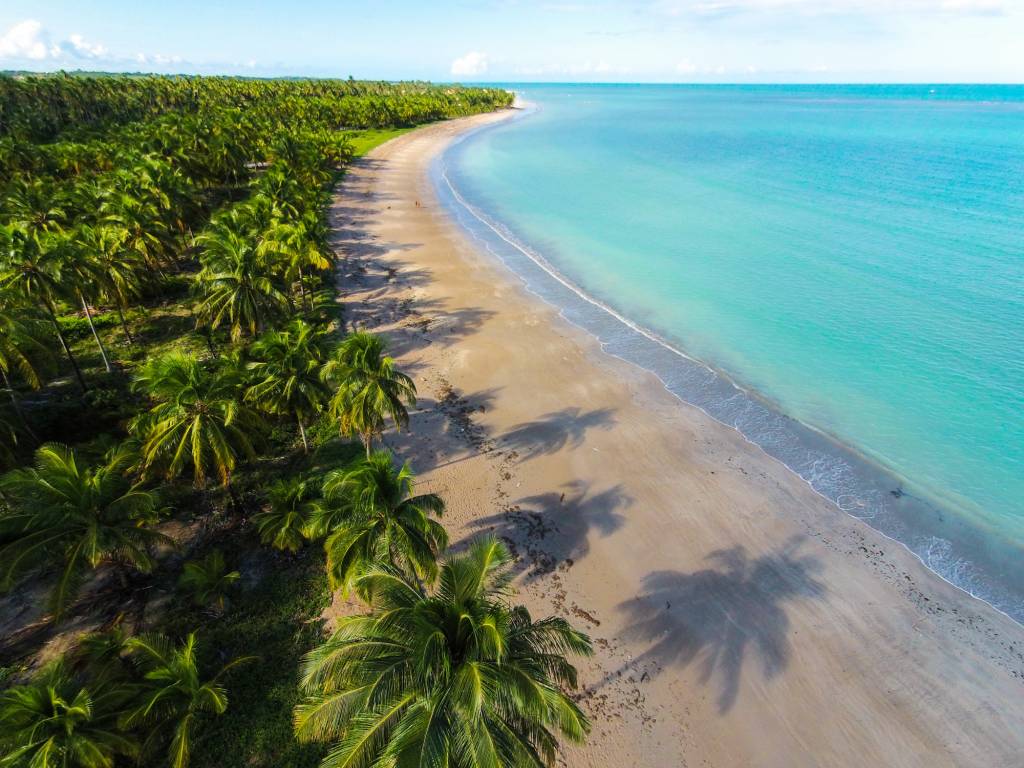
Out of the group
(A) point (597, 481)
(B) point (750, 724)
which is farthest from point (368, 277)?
(B) point (750, 724)

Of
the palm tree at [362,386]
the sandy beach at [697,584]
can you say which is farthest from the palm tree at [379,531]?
the sandy beach at [697,584]

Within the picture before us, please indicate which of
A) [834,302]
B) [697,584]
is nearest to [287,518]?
[697,584]

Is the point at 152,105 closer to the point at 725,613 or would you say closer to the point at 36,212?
the point at 36,212

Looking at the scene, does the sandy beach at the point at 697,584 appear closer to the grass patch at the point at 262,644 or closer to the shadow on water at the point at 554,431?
the shadow on water at the point at 554,431

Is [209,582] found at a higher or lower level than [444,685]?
lower

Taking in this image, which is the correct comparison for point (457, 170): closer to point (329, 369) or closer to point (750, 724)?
point (329, 369)
